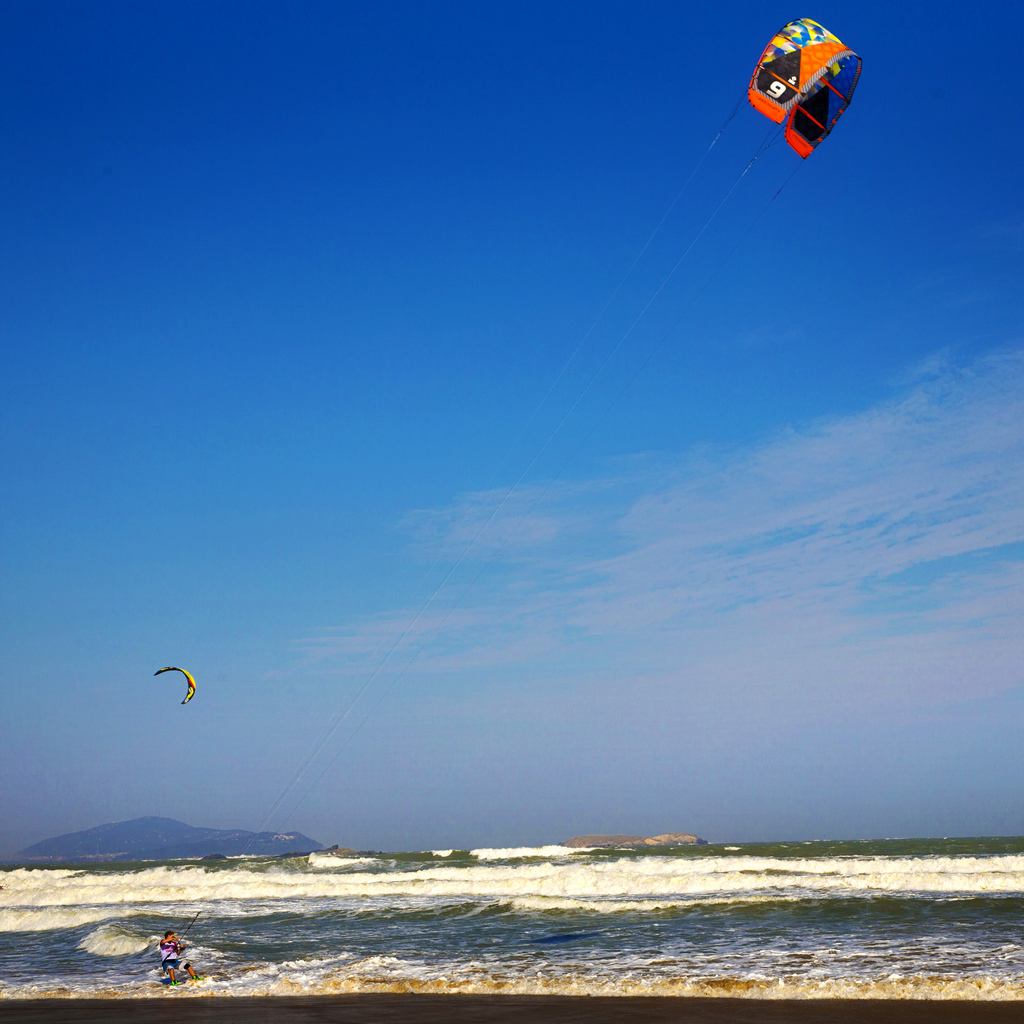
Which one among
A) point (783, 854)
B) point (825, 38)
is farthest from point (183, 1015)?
point (783, 854)

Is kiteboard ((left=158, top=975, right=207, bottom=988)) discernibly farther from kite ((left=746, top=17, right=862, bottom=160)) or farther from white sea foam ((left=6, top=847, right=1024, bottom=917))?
kite ((left=746, top=17, right=862, bottom=160))

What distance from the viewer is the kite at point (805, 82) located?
14.7 m

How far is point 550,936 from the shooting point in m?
16.0

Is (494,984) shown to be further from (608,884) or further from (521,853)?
(521,853)

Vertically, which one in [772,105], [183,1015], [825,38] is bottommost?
[183,1015]

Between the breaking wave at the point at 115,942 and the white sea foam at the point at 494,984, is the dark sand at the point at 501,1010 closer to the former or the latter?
the white sea foam at the point at 494,984

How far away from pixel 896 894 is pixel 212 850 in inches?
6201

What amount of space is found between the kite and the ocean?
474 inches

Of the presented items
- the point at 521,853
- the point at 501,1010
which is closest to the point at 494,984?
the point at 501,1010

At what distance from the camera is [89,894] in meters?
26.4

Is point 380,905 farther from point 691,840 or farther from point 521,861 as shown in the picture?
point 691,840

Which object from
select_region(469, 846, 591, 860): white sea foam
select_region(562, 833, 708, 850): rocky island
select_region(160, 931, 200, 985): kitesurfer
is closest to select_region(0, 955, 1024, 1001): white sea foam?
select_region(160, 931, 200, 985): kitesurfer

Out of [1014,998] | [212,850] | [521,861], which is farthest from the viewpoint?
[212,850]

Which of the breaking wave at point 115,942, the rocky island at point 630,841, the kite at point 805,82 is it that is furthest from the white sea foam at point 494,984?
the rocky island at point 630,841
